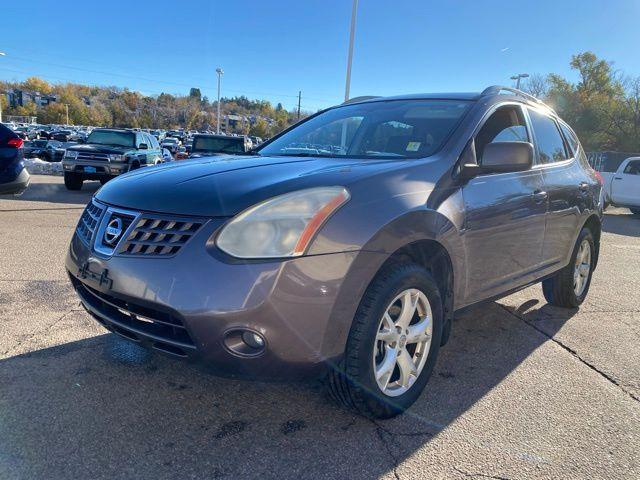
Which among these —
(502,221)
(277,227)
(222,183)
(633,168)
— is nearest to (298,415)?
(277,227)

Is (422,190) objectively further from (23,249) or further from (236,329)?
(23,249)

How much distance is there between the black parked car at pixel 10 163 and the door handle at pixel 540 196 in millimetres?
6862

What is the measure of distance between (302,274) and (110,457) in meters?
1.17

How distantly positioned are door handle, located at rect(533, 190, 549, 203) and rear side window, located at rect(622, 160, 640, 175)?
540 inches

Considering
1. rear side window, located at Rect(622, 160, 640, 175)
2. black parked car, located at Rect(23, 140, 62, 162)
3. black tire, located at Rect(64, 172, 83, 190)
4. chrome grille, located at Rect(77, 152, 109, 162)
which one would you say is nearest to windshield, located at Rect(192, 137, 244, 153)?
chrome grille, located at Rect(77, 152, 109, 162)

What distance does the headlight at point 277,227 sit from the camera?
2.10 metres

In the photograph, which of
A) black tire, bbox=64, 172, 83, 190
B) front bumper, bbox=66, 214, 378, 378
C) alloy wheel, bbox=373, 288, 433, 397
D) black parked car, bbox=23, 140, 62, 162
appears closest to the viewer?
front bumper, bbox=66, 214, 378, 378

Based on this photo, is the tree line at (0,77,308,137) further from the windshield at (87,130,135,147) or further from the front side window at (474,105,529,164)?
the front side window at (474,105,529,164)

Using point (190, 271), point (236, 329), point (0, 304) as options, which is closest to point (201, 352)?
point (236, 329)

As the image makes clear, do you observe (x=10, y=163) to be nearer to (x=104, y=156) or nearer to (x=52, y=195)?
(x=52, y=195)

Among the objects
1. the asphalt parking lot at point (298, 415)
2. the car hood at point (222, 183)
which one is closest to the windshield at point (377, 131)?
the car hood at point (222, 183)

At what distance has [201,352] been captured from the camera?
2154 millimetres

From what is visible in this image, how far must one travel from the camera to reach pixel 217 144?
1370cm

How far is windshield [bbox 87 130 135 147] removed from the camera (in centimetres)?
1310
